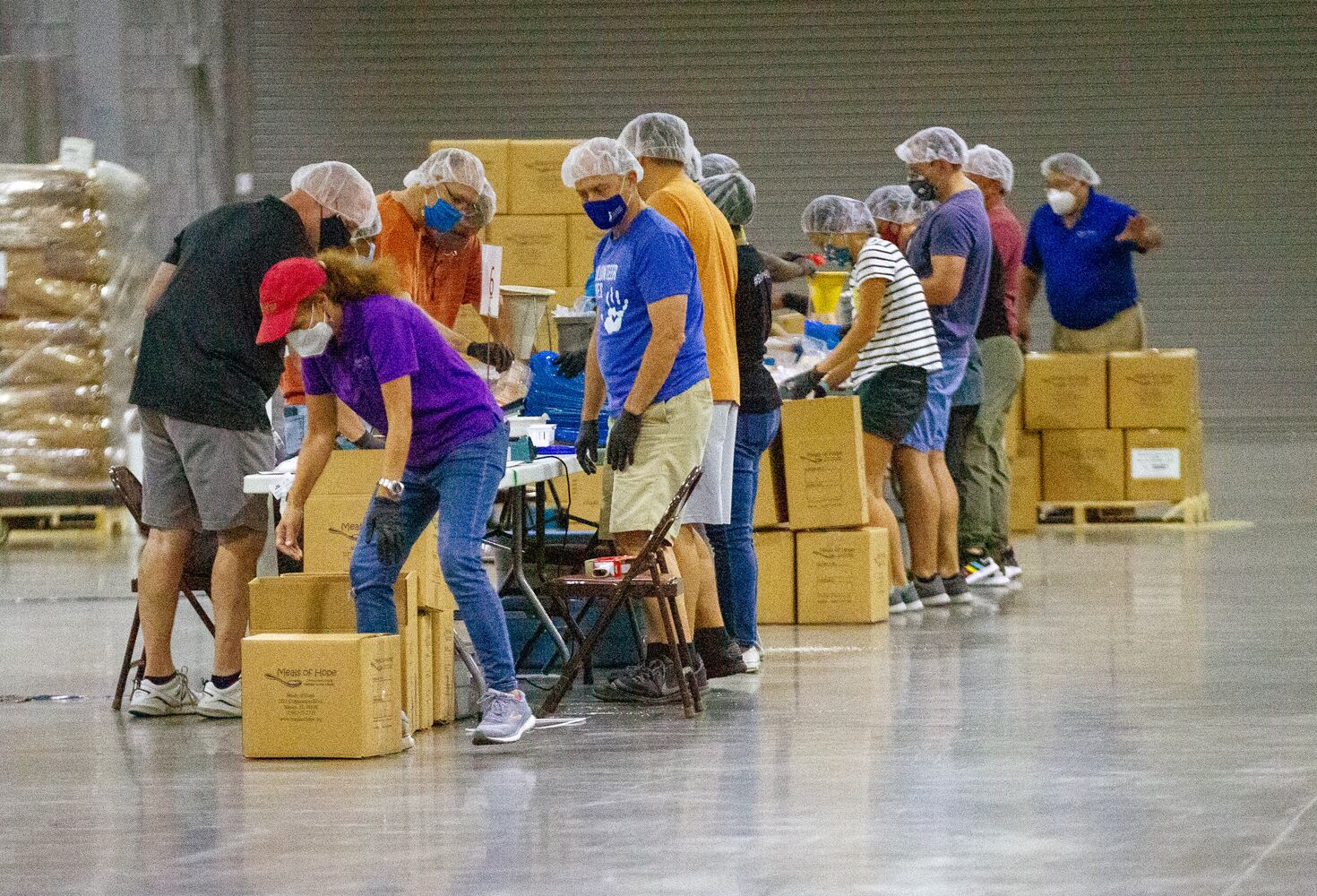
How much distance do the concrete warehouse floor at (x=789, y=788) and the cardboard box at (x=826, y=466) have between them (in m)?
0.78

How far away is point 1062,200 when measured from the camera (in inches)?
450

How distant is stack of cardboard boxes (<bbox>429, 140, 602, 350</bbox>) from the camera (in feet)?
28.9

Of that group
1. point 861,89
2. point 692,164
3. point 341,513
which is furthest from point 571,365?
point 861,89

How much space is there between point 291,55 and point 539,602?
10.2 m

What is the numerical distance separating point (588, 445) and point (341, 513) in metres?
0.74

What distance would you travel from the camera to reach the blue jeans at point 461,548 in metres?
4.93

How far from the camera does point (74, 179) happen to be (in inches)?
468

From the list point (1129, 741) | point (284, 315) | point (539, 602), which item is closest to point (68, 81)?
point (539, 602)

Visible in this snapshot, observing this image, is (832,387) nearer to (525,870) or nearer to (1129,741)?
(1129,741)

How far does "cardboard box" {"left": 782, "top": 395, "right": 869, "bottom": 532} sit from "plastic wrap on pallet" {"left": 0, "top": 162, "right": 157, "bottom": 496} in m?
5.74

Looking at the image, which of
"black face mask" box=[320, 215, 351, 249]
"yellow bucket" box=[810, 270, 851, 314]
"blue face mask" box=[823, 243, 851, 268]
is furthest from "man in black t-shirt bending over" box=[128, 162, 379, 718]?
"yellow bucket" box=[810, 270, 851, 314]

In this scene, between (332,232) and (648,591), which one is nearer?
(648,591)

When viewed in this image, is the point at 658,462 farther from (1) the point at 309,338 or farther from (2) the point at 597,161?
(1) the point at 309,338

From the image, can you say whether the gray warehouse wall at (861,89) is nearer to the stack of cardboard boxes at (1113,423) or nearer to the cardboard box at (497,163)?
the stack of cardboard boxes at (1113,423)
